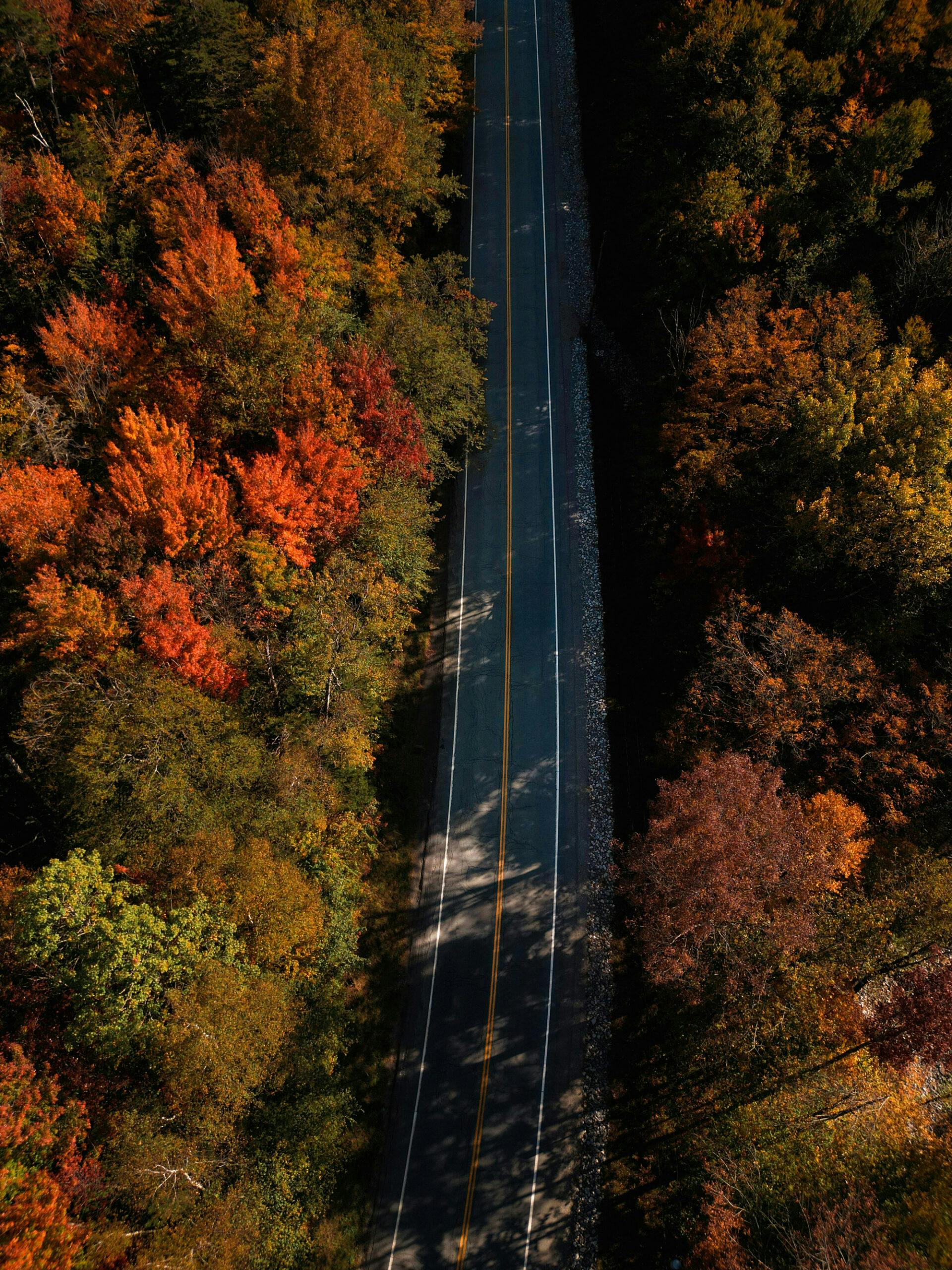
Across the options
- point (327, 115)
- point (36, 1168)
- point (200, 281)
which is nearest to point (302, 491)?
point (200, 281)

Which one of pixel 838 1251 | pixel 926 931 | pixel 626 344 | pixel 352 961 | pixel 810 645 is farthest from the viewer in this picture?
pixel 626 344

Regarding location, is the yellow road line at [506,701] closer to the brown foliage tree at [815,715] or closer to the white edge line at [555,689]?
the white edge line at [555,689]

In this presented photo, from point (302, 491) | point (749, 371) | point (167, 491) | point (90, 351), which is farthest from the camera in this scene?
point (90, 351)

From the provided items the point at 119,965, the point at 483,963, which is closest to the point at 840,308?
the point at 483,963

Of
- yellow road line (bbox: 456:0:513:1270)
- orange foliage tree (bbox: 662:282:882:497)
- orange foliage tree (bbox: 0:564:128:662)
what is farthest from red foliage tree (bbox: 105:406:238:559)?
orange foliage tree (bbox: 662:282:882:497)

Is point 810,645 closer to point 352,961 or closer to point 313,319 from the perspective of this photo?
point 352,961

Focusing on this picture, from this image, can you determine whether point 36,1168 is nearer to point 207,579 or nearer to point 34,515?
point 207,579

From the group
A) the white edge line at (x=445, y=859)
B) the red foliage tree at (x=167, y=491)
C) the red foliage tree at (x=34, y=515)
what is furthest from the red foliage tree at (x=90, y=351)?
the white edge line at (x=445, y=859)
